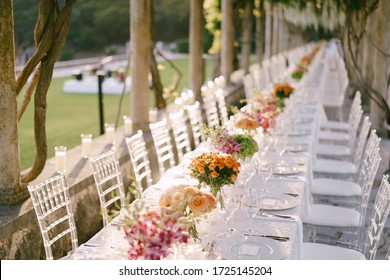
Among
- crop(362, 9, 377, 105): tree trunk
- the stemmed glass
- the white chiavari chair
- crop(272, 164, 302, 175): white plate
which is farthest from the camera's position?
crop(362, 9, 377, 105): tree trunk

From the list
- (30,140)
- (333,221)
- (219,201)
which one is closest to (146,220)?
(219,201)

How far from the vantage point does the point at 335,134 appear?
667 centimetres

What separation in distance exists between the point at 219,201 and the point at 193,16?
5.77m

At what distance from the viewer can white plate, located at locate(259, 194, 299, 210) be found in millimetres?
3271

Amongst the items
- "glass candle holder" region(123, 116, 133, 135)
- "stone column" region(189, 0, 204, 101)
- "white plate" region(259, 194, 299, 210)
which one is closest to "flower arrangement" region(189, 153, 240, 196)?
"white plate" region(259, 194, 299, 210)

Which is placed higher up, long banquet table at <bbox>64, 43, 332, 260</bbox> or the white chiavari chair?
long banquet table at <bbox>64, 43, 332, 260</bbox>

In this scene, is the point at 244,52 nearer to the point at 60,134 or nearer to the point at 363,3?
the point at 363,3

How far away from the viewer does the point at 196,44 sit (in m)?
8.41

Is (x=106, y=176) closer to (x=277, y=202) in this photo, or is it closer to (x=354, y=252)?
(x=277, y=202)

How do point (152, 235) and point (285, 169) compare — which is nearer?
point (152, 235)

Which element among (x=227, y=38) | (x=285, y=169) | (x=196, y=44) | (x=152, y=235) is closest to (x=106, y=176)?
(x=285, y=169)

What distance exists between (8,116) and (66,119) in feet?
19.6

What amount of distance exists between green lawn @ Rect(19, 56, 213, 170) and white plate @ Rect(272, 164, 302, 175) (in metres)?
2.87

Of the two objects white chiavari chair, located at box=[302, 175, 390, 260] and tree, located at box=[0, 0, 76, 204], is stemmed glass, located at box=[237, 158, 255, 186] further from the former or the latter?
tree, located at box=[0, 0, 76, 204]
